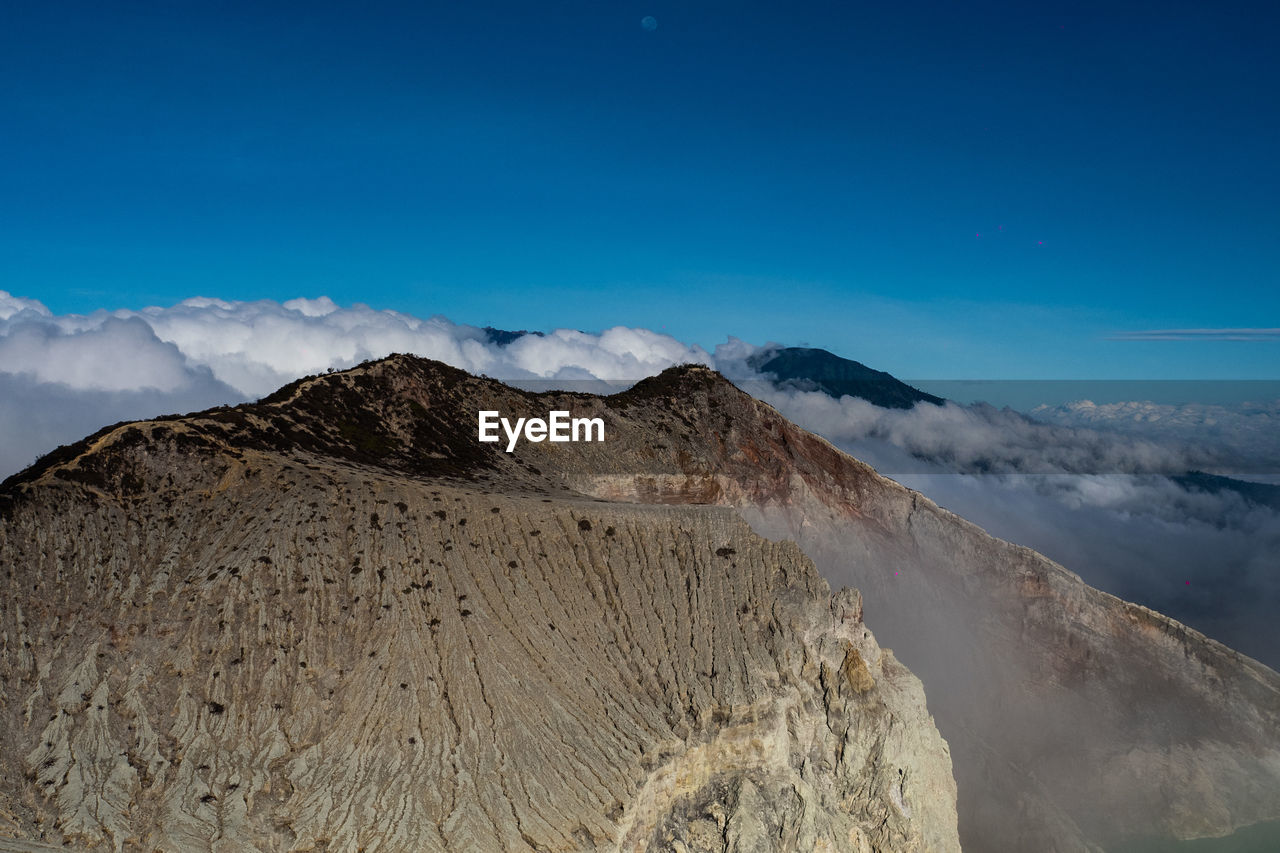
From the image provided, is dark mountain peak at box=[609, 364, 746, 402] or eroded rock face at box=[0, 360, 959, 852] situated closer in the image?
eroded rock face at box=[0, 360, 959, 852]

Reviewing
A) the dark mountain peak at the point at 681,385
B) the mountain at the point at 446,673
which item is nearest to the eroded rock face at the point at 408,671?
the mountain at the point at 446,673

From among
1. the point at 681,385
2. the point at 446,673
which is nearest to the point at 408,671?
the point at 446,673

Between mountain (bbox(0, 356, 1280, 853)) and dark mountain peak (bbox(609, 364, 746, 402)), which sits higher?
dark mountain peak (bbox(609, 364, 746, 402))

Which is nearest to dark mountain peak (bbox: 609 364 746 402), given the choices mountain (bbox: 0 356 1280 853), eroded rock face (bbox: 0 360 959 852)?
mountain (bbox: 0 356 1280 853)

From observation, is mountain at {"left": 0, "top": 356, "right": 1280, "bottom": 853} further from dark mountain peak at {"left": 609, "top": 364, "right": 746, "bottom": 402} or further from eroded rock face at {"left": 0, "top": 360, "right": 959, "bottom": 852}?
dark mountain peak at {"left": 609, "top": 364, "right": 746, "bottom": 402}

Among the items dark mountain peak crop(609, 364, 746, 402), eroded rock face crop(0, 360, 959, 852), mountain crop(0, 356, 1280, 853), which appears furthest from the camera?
dark mountain peak crop(609, 364, 746, 402)

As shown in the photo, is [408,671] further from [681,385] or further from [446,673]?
[681,385]

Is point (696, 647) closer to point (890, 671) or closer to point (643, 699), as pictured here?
point (643, 699)
